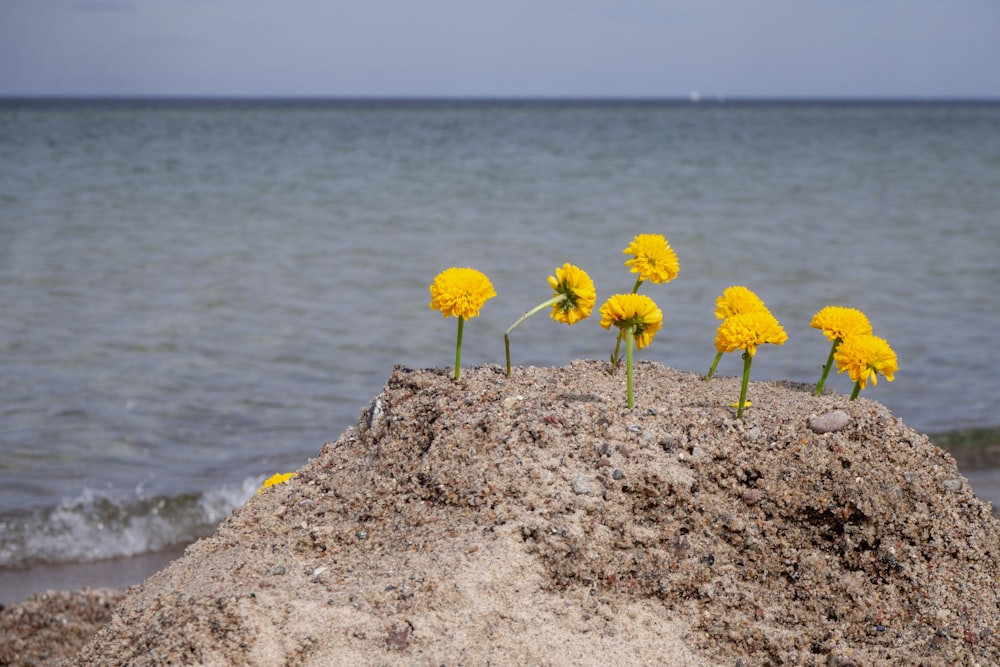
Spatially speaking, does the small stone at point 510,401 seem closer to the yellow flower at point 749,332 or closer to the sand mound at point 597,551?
the sand mound at point 597,551

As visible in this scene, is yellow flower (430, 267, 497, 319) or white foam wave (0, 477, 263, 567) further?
white foam wave (0, 477, 263, 567)

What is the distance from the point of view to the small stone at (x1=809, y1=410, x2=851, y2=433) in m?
2.51

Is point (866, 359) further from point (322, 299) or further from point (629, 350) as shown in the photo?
point (322, 299)

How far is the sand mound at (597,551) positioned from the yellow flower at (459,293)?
296 millimetres

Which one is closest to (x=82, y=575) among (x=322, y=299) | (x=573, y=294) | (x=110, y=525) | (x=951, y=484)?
(x=110, y=525)

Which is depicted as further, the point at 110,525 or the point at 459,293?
the point at 110,525

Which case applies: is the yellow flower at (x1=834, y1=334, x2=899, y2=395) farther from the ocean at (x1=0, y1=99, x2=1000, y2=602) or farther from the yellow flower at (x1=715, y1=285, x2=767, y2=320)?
the ocean at (x1=0, y1=99, x2=1000, y2=602)

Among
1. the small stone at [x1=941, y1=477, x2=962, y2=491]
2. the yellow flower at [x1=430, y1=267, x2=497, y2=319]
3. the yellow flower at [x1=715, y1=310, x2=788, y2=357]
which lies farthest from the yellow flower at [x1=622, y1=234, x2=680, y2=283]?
the small stone at [x1=941, y1=477, x2=962, y2=491]

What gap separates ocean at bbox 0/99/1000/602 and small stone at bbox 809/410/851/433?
3491 millimetres

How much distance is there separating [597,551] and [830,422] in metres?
0.75

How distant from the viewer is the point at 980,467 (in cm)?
567

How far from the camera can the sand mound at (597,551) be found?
2096 millimetres

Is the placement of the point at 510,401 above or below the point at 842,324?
below

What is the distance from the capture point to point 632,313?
8.21 ft
